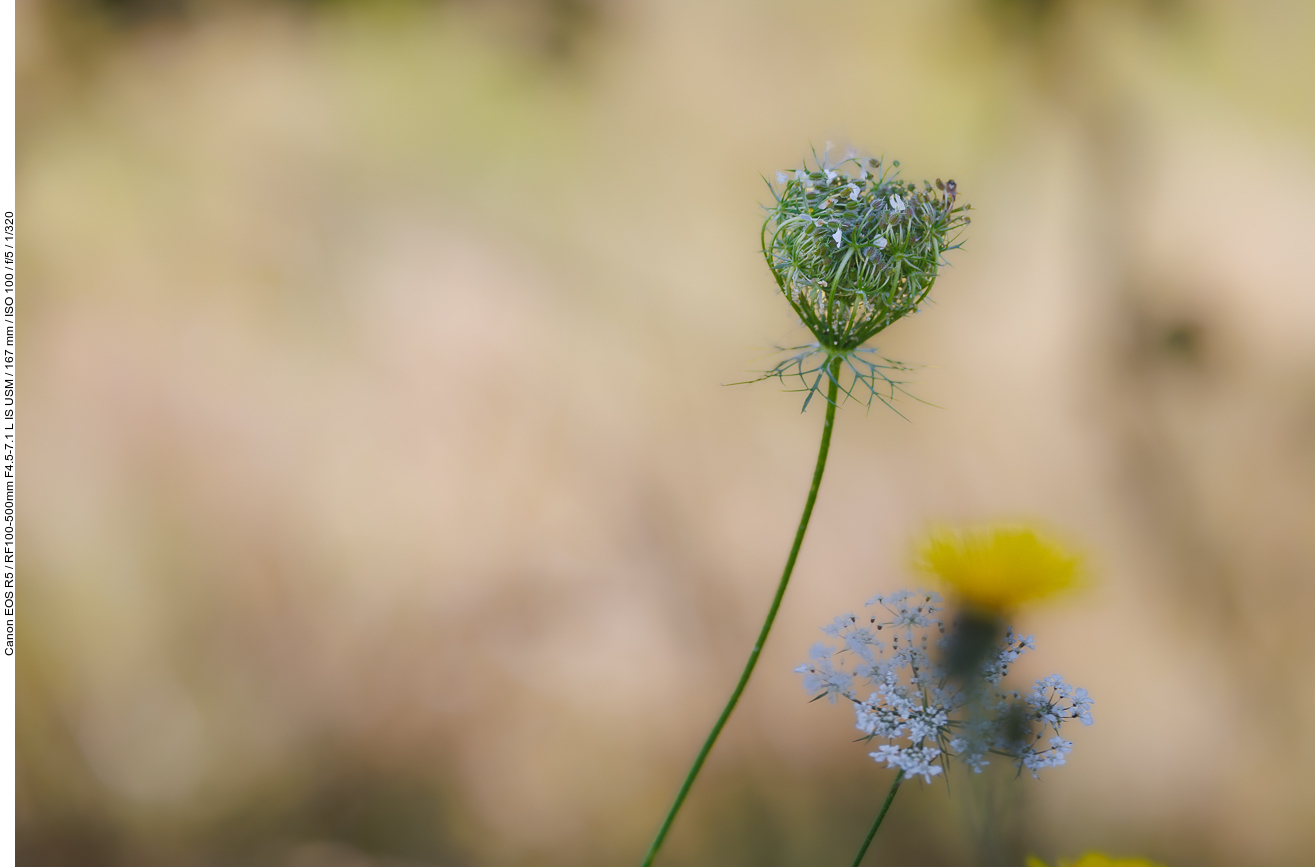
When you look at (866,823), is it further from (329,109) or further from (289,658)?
(329,109)

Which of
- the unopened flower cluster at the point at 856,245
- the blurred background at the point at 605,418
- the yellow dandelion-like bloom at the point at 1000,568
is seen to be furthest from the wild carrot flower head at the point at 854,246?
the blurred background at the point at 605,418

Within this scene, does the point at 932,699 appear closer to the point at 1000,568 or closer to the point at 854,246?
the point at 1000,568

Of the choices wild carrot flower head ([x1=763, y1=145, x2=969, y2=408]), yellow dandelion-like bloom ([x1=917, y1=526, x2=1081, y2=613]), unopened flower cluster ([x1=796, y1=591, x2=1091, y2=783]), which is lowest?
unopened flower cluster ([x1=796, y1=591, x2=1091, y2=783])

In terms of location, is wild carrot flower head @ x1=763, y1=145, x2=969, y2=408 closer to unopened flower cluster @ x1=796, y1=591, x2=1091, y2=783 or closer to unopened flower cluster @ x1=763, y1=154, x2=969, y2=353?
unopened flower cluster @ x1=763, y1=154, x2=969, y2=353

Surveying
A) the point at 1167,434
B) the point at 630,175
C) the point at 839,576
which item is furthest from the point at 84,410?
the point at 1167,434

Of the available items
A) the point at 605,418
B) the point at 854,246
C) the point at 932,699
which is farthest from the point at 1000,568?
the point at 605,418

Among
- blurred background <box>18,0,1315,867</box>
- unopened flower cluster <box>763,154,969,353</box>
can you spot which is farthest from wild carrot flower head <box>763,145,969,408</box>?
blurred background <box>18,0,1315,867</box>
